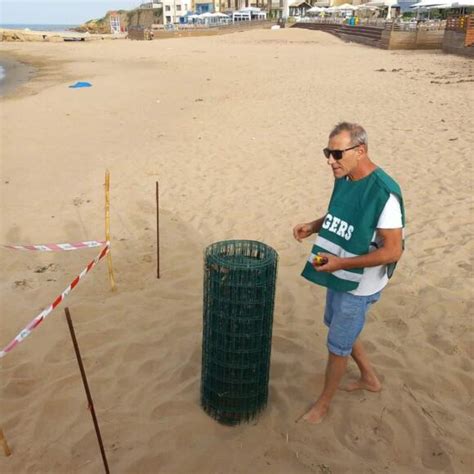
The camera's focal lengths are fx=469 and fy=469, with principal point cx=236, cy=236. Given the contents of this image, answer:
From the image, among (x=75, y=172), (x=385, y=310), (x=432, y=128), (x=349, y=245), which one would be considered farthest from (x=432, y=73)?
(x=349, y=245)

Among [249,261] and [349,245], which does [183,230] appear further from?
[349,245]

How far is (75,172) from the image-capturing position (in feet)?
27.0

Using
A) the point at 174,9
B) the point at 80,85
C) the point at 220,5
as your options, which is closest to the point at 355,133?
the point at 80,85

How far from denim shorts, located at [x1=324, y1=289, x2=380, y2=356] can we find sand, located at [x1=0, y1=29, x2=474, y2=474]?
0.65 metres

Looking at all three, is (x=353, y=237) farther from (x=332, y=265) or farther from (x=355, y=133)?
(x=355, y=133)

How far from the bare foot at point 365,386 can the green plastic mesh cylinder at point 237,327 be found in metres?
0.63

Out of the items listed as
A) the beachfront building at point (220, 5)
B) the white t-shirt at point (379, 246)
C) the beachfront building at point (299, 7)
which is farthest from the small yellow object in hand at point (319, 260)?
the beachfront building at point (220, 5)

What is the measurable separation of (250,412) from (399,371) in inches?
48.2

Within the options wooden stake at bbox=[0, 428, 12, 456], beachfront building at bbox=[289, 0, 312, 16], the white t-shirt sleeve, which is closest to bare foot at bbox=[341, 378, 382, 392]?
the white t-shirt sleeve

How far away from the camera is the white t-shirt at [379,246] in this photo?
7.81 ft

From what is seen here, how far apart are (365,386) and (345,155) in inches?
68.3

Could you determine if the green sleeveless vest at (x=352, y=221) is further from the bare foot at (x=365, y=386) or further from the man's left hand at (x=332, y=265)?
the bare foot at (x=365, y=386)

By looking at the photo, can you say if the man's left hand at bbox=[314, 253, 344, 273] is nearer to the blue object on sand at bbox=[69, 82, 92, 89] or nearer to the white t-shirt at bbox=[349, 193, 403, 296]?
the white t-shirt at bbox=[349, 193, 403, 296]

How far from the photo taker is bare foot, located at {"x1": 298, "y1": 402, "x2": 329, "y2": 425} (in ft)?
9.89
